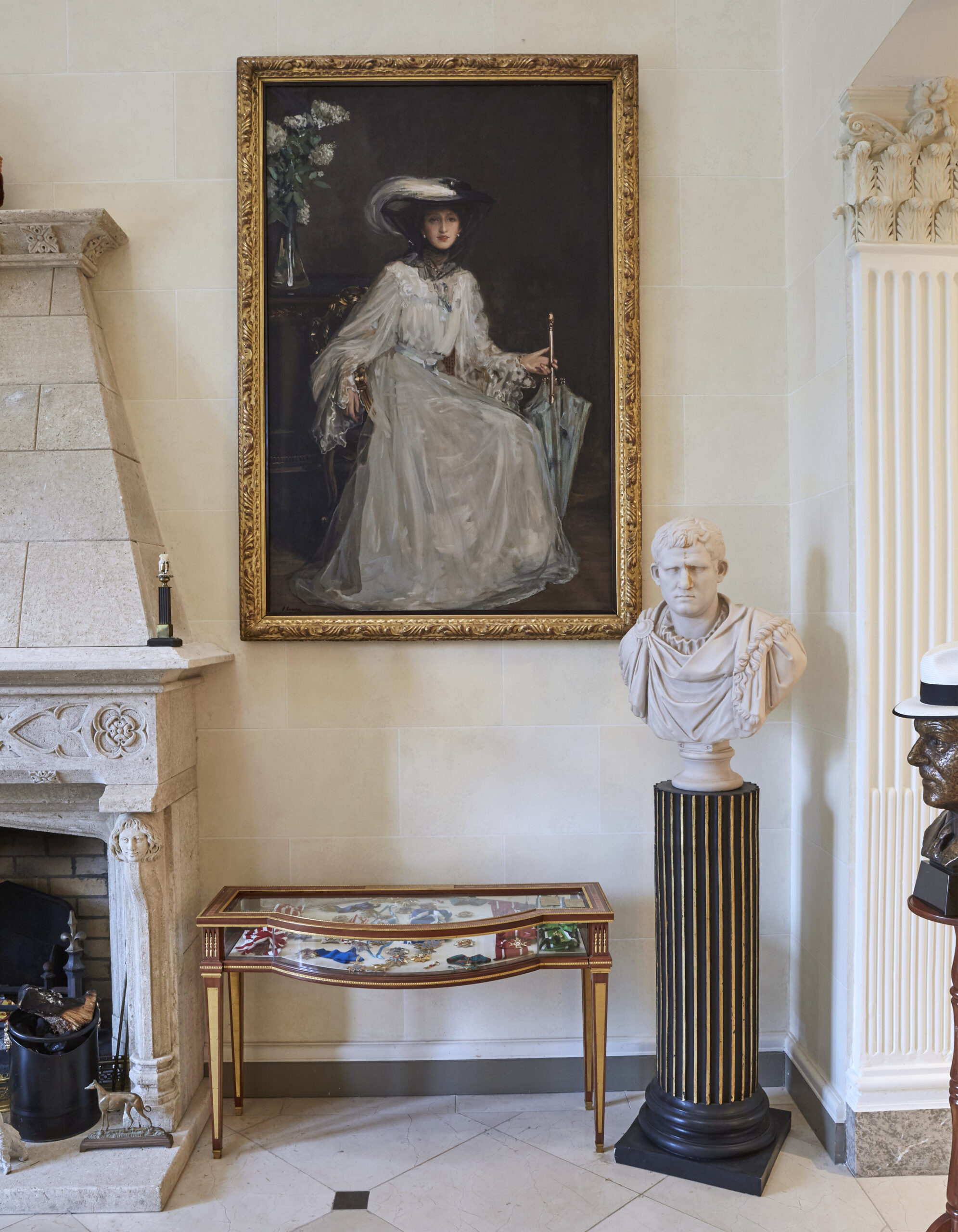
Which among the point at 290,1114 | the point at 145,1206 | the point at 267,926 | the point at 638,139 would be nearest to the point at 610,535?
the point at 638,139

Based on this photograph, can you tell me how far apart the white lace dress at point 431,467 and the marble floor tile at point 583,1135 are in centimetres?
167

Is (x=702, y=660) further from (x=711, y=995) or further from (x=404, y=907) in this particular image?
(x=404, y=907)

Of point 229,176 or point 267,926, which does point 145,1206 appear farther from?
point 229,176

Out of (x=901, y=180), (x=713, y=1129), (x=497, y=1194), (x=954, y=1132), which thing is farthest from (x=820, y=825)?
(x=901, y=180)

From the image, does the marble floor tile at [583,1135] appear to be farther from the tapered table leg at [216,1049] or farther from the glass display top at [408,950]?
the tapered table leg at [216,1049]

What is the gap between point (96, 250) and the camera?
3.00 metres

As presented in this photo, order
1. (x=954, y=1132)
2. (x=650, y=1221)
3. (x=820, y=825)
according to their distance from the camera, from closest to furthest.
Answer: (x=954, y=1132), (x=650, y=1221), (x=820, y=825)

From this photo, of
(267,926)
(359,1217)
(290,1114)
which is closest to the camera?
(359,1217)

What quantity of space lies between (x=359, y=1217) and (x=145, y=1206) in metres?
0.60

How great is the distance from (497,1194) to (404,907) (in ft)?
2.69

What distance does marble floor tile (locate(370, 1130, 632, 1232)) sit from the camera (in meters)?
2.39

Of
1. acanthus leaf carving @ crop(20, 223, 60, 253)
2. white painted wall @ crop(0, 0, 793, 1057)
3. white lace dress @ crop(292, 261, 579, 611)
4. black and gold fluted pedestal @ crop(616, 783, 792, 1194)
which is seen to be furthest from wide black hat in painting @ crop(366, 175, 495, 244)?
black and gold fluted pedestal @ crop(616, 783, 792, 1194)

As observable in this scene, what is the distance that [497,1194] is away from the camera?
8.24 ft

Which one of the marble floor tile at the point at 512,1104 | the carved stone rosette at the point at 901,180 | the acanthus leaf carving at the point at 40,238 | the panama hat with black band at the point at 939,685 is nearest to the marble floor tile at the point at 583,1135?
the marble floor tile at the point at 512,1104
